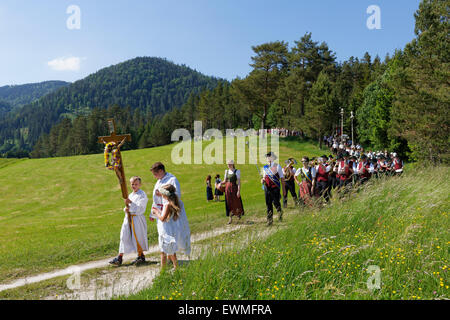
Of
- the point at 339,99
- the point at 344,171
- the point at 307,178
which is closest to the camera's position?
the point at 307,178

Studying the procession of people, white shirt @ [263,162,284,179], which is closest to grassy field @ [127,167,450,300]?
the procession of people

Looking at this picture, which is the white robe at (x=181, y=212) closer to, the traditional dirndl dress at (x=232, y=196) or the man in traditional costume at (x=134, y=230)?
the man in traditional costume at (x=134, y=230)

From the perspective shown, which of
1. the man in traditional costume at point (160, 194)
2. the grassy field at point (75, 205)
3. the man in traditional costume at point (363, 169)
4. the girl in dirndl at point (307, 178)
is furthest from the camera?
the man in traditional costume at point (363, 169)

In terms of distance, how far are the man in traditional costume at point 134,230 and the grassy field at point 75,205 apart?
1605mm

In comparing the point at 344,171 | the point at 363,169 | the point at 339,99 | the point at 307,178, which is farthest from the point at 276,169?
the point at 339,99

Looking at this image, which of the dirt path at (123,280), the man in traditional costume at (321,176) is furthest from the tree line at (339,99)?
the dirt path at (123,280)

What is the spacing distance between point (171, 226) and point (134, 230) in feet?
6.67

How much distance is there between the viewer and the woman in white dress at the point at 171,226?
622cm

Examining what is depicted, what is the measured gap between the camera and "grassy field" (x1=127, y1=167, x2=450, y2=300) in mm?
4383

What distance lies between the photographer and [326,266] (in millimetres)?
5031

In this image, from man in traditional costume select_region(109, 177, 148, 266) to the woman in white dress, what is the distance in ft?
5.37

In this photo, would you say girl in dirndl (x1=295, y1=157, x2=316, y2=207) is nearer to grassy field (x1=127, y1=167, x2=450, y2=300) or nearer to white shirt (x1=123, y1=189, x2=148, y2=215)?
A: grassy field (x1=127, y1=167, x2=450, y2=300)

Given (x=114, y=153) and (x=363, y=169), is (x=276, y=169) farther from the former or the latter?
(x=363, y=169)

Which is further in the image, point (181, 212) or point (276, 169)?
point (276, 169)
